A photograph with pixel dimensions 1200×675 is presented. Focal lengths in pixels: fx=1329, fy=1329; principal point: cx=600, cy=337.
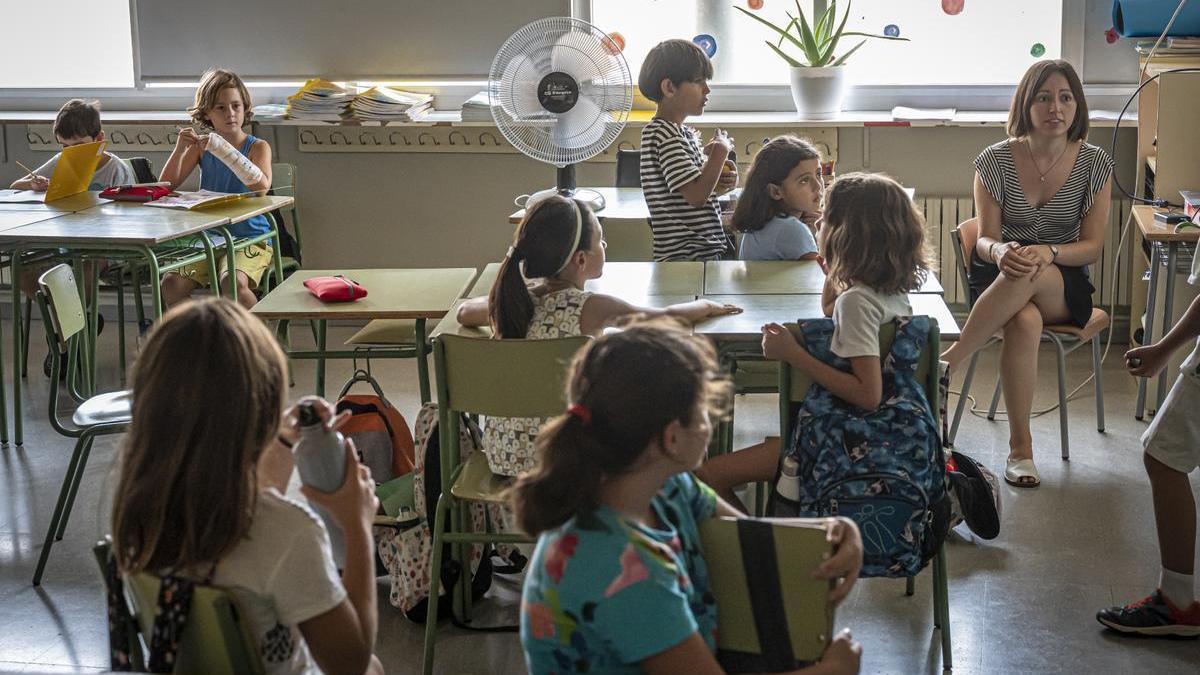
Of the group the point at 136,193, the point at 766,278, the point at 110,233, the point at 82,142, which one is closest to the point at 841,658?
the point at 766,278

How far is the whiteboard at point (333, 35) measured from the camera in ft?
17.8

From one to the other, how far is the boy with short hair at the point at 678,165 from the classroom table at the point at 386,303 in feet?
1.87

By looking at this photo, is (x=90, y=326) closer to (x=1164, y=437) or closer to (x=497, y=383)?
(x=497, y=383)

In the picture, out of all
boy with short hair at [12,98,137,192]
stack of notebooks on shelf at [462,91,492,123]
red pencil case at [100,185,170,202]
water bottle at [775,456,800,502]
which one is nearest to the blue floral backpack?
water bottle at [775,456,800,502]

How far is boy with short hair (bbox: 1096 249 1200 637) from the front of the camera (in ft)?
8.27

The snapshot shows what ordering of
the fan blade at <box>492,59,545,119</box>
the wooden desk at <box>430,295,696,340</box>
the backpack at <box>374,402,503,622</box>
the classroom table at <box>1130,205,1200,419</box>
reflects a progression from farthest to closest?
the fan blade at <box>492,59,545,119</box>, the classroom table at <box>1130,205,1200,419</box>, the wooden desk at <box>430,295,696,340</box>, the backpack at <box>374,402,503,622</box>

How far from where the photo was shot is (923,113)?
513 centimetres

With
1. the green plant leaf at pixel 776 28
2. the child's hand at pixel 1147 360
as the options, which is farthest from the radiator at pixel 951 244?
the child's hand at pixel 1147 360

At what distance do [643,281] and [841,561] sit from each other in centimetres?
181

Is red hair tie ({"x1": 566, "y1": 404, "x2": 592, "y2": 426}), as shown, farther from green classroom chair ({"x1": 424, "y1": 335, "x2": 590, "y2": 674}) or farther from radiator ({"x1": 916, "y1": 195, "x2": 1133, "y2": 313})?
radiator ({"x1": 916, "y1": 195, "x2": 1133, "y2": 313})

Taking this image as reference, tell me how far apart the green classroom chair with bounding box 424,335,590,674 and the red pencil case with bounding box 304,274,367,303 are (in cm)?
87

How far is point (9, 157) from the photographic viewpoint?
579 centimetres

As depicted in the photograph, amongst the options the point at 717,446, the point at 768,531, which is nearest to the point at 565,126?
the point at 717,446

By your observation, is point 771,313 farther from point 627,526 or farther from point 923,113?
point 923,113
